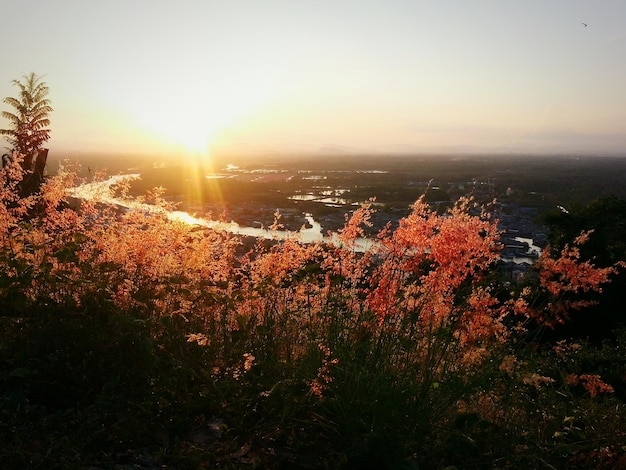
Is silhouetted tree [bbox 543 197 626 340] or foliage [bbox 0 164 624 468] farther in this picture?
silhouetted tree [bbox 543 197 626 340]

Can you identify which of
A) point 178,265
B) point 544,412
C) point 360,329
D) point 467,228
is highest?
point 467,228

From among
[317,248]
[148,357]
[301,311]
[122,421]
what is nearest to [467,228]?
[317,248]

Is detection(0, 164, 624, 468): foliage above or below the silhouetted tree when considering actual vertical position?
above

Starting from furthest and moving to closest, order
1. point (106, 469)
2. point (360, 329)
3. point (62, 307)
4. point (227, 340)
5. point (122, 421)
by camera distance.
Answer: point (227, 340) < point (62, 307) < point (360, 329) < point (122, 421) < point (106, 469)

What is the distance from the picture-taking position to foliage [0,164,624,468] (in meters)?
Answer: 3.50

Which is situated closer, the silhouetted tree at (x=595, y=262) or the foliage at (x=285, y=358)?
the foliage at (x=285, y=358)

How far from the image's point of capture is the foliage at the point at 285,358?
3.50m

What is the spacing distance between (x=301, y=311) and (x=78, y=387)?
208cm

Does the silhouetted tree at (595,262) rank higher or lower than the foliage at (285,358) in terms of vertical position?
lower

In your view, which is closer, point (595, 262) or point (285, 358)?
point (285, 358)

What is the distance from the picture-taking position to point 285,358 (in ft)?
14.5

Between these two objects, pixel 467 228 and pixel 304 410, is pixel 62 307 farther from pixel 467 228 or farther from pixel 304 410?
pixel 467 228

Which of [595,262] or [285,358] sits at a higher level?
[285,358]

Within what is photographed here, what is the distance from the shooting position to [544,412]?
455cm
